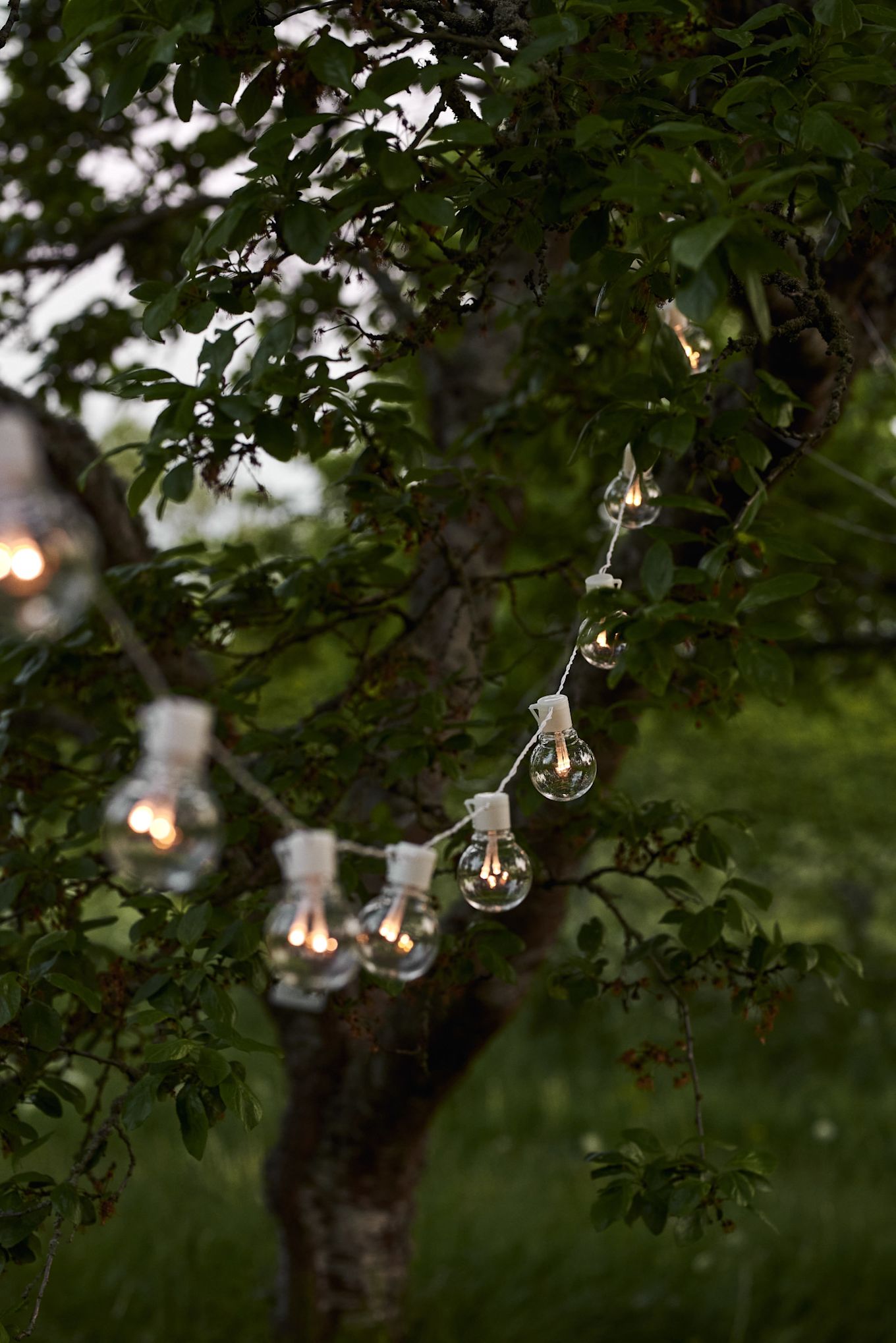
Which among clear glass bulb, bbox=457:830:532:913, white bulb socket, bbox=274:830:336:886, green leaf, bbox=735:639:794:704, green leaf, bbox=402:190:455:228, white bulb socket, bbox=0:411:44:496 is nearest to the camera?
white bulb socket, bbox=0:411:44:496

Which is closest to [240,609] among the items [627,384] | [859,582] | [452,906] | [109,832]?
[452,906]

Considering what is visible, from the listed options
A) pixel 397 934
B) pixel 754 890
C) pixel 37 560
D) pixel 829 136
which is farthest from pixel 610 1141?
pixel 37 560

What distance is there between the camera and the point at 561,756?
5.55ft

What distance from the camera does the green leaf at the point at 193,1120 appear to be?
1721 millimetres

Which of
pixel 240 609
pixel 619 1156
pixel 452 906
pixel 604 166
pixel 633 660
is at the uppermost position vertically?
pixel 604 166

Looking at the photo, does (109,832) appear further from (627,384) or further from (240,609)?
(240,609)

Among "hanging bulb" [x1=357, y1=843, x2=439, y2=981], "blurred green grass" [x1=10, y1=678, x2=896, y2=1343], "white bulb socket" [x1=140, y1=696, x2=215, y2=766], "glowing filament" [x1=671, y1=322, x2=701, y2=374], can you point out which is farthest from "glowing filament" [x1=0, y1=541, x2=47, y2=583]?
"blurred green grass" [x1=10, y1=678, x2=896, y2=1343]

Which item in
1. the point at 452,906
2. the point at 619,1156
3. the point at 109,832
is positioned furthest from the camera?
the point at 452,906

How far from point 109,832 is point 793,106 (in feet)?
4.21

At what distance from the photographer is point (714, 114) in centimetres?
163

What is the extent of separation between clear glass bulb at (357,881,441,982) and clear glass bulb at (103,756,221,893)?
0.34 m

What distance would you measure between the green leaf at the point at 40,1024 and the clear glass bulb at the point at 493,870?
697 mm

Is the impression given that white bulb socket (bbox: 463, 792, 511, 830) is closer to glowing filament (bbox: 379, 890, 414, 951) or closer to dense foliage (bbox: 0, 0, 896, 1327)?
glowing filament (bbox: 379, 890, 414, 951)

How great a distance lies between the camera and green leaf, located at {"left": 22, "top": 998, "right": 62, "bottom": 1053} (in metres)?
1.84
